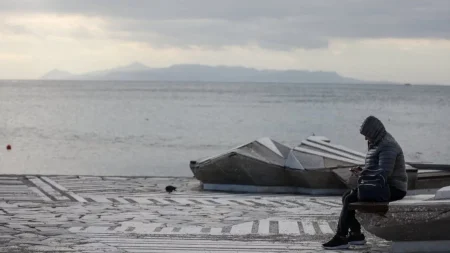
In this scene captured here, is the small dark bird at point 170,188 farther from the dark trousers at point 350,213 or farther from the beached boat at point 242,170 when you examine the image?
the dark trousers at point 350,213

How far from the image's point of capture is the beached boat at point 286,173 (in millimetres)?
15688

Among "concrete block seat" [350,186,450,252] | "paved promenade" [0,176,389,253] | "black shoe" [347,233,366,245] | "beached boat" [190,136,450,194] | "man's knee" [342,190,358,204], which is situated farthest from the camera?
"beached boat" [190,136,450,194]

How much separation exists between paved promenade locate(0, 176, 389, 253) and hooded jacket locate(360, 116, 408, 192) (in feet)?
2.78

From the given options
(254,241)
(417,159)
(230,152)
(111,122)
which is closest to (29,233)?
(254,241)

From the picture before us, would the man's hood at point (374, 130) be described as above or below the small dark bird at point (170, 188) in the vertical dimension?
above

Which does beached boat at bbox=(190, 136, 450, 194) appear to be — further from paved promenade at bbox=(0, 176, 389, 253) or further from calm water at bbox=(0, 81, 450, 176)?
calm water at bbox=(0, 81, 450, 176)

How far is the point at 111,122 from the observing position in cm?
6475

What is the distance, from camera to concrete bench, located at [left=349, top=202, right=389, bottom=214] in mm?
9031

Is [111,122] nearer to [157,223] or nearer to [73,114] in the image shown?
[73,114]

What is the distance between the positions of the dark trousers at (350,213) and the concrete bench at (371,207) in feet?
0.58

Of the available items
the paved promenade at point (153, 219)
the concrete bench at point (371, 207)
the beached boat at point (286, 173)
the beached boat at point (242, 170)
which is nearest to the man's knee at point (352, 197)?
the concrete bench at point (371, 207)

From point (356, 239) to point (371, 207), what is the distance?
72cm

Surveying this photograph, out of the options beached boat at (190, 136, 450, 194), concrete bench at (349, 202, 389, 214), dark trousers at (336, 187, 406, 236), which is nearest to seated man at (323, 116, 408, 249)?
dark trousers at (336, 187, 406, 236)

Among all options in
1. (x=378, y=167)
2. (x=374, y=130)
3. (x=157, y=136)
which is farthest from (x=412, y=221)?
(x=157, y=136)
